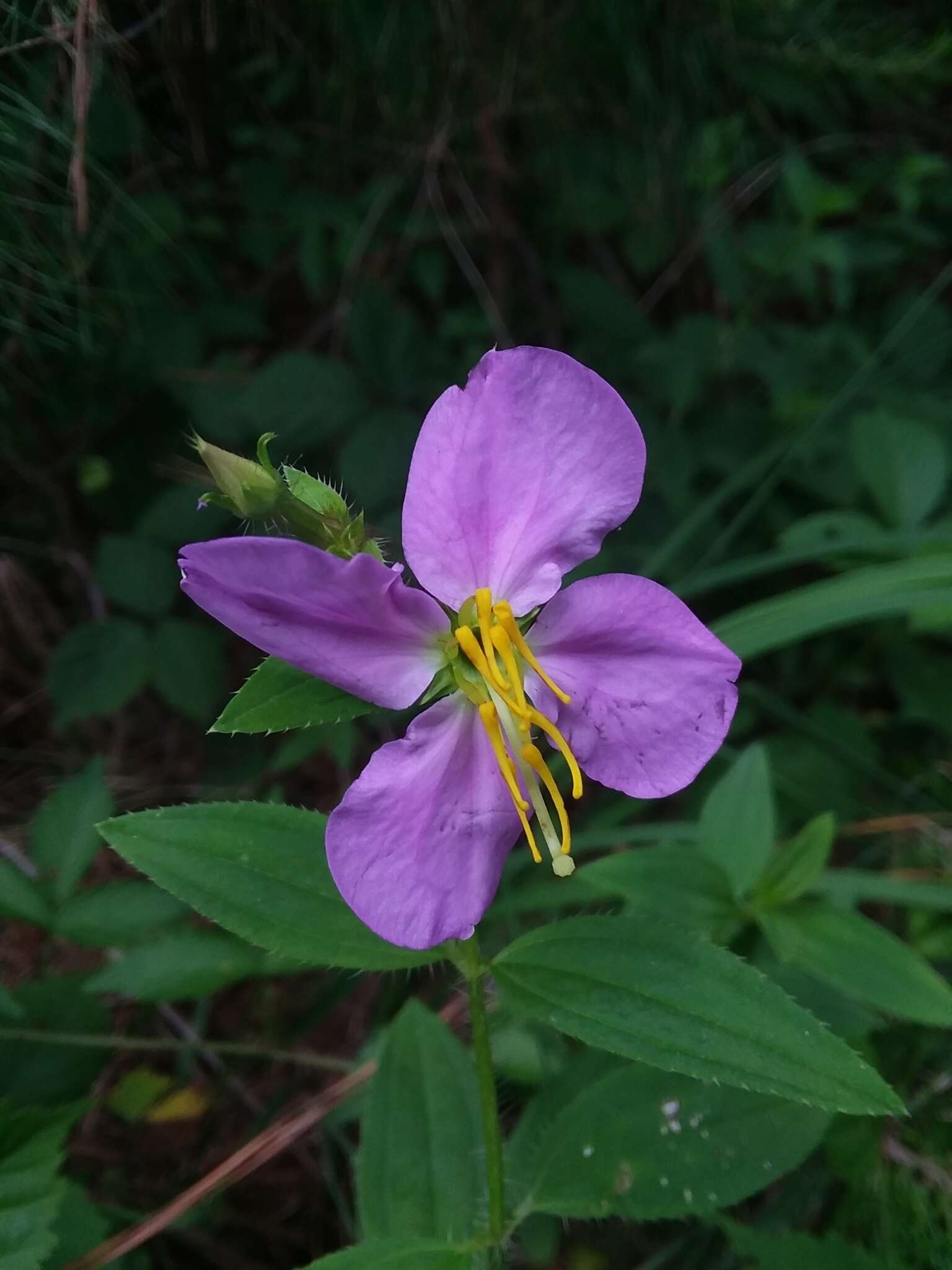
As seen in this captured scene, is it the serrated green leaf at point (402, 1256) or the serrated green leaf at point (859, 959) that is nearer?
the serrated green leaf at point (402, 1256)

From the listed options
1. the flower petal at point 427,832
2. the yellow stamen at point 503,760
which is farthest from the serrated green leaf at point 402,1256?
the yellow stamen at point 503,760

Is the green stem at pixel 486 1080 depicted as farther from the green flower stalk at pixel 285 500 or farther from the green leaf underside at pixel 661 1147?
the green flower stalk at pixel 285 500

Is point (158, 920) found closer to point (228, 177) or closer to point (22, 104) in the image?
point (22, 104)

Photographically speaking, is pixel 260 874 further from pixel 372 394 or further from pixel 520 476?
pixel 372 394

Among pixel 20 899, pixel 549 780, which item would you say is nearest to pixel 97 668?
pixel 20 899

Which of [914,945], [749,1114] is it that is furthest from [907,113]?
[749,1114]

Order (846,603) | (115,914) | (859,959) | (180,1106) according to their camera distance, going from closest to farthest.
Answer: (859,959)
(115,914)
(846,603)
(180,1106)
